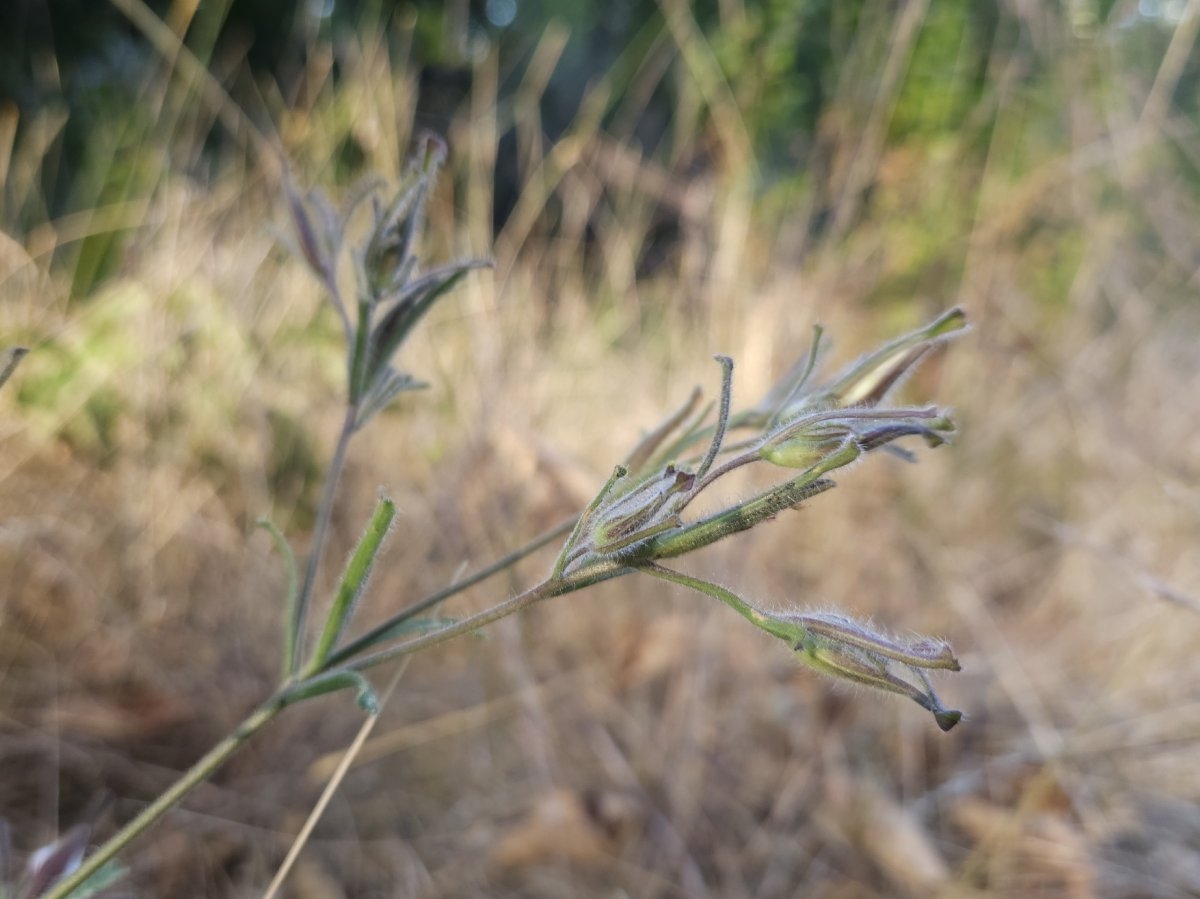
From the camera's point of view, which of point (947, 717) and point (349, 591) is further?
point (349, 591)

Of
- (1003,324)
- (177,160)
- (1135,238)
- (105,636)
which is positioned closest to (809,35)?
(1135,238)

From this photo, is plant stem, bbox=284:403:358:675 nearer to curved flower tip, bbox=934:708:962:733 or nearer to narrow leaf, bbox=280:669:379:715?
narrow leaf, bbox=280:669:379:715

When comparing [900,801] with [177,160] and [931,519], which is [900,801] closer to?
[931,519]

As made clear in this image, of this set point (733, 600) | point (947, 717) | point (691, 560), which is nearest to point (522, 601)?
point (733, 600)

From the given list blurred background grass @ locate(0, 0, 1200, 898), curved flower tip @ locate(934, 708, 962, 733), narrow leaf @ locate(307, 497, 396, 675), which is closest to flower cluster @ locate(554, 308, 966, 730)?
curved flower tip @ locate(934, 708, 962, 733)

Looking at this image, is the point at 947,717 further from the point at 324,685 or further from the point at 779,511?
the point at 324,685

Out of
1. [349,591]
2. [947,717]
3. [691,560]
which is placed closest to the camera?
[947,717]

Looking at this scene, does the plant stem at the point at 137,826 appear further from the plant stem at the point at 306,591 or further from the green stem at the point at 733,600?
the green stem at the point at 733,600

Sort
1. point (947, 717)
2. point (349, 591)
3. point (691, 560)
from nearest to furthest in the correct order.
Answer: point (947, 717)
point (349, 591)
point (691, 560)
